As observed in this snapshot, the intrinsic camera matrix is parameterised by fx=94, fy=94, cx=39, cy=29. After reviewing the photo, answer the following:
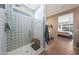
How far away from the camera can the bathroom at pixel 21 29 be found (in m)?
1.63

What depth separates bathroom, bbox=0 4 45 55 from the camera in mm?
1635

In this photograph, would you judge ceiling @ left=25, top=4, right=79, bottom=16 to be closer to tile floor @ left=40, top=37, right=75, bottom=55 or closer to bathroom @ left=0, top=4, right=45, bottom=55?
bathroom @ left=0, top=4, right=45, bottom=55

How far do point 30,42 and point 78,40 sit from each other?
86 centimetres

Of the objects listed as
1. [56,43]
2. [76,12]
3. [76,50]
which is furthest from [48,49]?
[76,12]

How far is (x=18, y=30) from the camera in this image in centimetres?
172

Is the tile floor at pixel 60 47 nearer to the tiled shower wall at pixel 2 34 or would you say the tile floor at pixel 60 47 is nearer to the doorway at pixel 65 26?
the doorway at pixel 65 26

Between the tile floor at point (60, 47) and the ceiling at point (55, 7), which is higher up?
the ceiling at point (55, 7)

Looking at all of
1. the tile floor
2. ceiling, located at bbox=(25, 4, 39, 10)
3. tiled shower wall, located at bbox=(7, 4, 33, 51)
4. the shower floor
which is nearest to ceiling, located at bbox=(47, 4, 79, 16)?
ceiling, located at bbox=(25, 4, 39, 10)

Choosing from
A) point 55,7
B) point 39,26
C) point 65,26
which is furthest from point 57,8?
point 39,26

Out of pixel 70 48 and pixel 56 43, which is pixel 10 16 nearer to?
pixel 56 43

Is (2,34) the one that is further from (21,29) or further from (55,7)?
(55,7)

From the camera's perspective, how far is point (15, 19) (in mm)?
1700

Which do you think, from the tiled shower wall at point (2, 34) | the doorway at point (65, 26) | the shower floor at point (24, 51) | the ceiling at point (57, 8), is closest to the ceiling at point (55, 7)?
the ceiling at point (57, 8)

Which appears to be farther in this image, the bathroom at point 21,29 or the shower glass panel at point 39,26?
the shower glass panel at point 39,26
